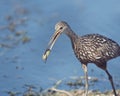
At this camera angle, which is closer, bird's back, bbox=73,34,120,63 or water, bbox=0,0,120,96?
bird's back, bbox=73,34,120,63

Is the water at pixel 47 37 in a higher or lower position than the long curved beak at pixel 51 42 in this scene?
higher

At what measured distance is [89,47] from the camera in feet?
36.6

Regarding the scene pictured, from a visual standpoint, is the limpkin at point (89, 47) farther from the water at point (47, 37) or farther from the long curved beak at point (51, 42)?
the water at point (47, 37)

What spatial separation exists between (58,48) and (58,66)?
Result: 76 centimetres

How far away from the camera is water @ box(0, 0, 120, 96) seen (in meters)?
12.7

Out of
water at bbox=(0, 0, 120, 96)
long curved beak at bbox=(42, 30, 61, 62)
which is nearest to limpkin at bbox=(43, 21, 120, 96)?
long curved beak at bbox=(42, 30, 61, 62)

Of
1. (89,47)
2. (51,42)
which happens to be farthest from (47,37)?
(51,42)

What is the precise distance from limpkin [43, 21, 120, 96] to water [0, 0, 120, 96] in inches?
50.8

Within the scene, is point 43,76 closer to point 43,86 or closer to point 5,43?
point 43,86

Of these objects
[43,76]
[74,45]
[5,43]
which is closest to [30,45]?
[5,43]

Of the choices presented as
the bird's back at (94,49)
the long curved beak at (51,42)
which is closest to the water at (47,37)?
the bird's back at (94,49)

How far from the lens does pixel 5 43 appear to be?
14.0 m

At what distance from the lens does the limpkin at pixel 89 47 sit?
11031 mm

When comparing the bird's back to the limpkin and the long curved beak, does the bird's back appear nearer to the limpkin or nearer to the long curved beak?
the limpkin
